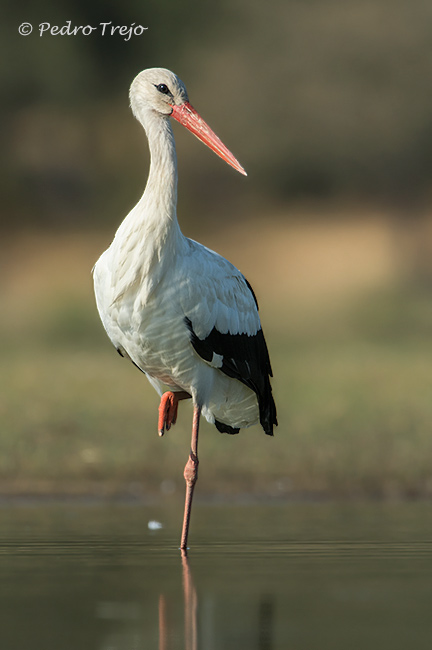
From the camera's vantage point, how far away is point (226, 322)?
24.9ft

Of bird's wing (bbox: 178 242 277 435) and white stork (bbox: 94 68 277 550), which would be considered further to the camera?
bird's wing (bbox: 178 242 277 435)

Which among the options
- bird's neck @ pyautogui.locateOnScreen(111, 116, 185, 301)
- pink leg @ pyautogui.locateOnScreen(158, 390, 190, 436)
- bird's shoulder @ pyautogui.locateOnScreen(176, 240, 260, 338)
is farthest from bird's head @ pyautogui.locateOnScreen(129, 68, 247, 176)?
pink leg @ pyautogui.locateOnScreen(158, 390, 190, 436)

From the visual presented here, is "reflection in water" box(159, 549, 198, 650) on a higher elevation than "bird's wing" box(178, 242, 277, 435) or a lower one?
lower

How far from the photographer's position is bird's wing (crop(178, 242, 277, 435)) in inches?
285

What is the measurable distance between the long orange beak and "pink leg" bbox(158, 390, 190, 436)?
1689 mm

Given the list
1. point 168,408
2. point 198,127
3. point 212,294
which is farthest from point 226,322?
point 198,127

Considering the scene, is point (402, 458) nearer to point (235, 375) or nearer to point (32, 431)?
point (32, 431)

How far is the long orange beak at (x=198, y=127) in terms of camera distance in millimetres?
7496

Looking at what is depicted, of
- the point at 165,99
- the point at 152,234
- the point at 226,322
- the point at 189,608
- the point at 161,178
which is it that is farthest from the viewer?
the point at 226,322

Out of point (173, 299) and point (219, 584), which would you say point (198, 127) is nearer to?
point (173, 299)

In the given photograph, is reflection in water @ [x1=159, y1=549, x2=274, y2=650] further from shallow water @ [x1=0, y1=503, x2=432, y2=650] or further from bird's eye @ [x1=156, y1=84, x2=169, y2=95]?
bird's eye @ [x1=156, y1=84, x2=169, y2=95]

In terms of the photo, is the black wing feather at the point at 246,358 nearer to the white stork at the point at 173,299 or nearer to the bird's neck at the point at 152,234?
the white stork at the point at 173,299

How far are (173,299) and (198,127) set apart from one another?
1.21 meters

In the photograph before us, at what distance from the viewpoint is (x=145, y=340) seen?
7223mm
